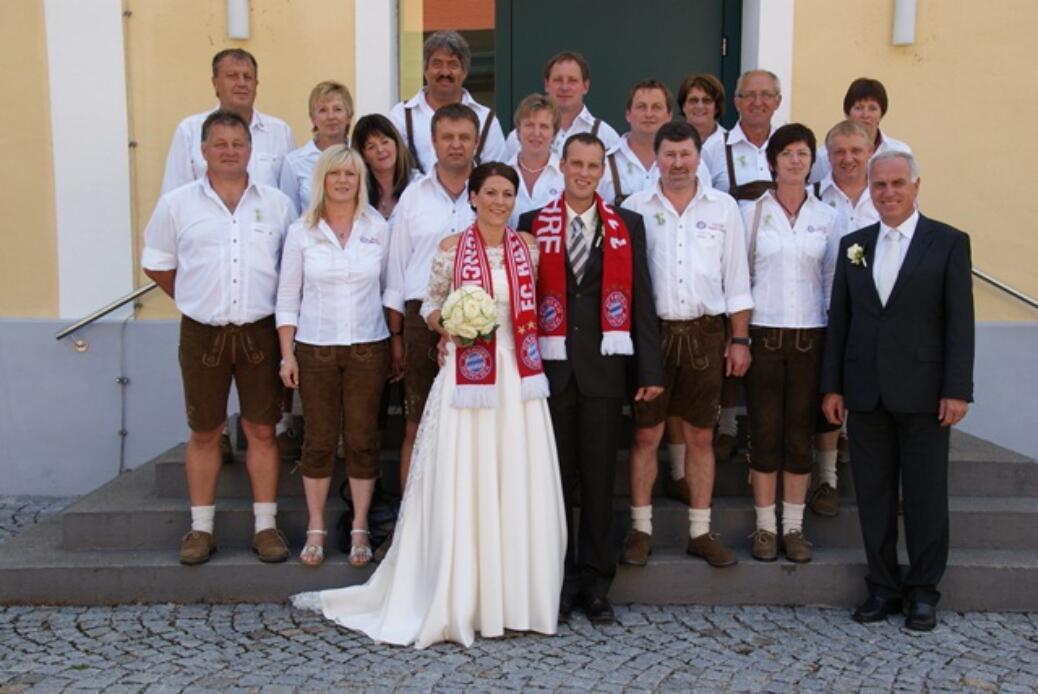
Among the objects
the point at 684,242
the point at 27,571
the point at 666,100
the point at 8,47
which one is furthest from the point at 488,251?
the point at 8,47

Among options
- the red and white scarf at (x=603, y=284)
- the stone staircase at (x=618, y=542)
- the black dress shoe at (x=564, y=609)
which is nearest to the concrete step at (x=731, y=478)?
the stone staircase at (x=618, y=542)

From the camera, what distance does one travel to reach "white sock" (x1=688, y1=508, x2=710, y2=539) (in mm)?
4812

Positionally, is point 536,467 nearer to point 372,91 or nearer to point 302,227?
point 302,227

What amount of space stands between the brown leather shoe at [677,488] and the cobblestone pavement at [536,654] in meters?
0.61

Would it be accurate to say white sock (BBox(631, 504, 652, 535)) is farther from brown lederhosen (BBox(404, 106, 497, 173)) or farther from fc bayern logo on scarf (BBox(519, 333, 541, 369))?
brown lederhosen (BBox(404, 106, 497, 173))

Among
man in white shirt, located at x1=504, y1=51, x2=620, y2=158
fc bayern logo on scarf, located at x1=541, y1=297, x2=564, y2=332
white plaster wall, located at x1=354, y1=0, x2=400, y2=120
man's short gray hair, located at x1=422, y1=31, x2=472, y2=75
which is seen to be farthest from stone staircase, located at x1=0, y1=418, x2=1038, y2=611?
white plaster wall, located at x1=354, y1=0, x2=400, y2=120

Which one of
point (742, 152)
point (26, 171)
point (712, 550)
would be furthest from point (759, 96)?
point (26, 171)

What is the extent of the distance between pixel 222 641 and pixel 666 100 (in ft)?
11.0

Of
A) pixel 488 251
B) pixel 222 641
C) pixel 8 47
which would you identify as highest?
pixel 8 47

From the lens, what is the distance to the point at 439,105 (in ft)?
17.8

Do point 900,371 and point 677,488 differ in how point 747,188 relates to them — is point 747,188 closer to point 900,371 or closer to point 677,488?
point 900,371

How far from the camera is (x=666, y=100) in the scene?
17.3 feet

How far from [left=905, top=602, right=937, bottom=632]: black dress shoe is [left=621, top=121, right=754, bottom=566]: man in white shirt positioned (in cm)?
81

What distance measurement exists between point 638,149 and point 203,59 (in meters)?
3.14
